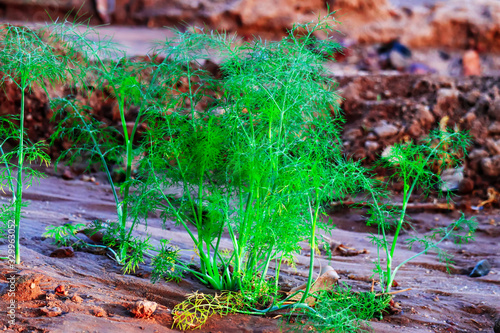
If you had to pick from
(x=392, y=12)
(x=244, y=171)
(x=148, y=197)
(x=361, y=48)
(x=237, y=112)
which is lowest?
(x=148, y=197)

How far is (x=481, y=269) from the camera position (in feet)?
14.9

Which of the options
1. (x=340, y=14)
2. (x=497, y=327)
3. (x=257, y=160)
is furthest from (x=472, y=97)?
(x=257, y=160)

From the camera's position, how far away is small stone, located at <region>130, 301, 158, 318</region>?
9.53 ft

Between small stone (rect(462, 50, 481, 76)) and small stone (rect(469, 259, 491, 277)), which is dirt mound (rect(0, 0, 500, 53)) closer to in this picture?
small stone (rect(462, 50, 481, 76))

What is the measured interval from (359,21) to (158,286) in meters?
11.6

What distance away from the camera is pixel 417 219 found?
6.35 meters

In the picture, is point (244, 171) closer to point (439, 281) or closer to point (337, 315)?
point (337, 315)

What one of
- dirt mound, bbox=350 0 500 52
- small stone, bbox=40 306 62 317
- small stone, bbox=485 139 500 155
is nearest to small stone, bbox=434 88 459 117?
small stone, bbox=485 139 500 155

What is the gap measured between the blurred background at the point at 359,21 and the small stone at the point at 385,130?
477 cm

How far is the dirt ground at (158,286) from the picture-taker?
2857mm

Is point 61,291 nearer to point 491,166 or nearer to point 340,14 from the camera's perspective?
point 491,166

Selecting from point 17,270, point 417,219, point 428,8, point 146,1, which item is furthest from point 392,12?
point 17,270

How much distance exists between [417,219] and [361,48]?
7.62m

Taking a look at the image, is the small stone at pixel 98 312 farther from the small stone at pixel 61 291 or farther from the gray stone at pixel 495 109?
the gray stone at pixel 495 109
